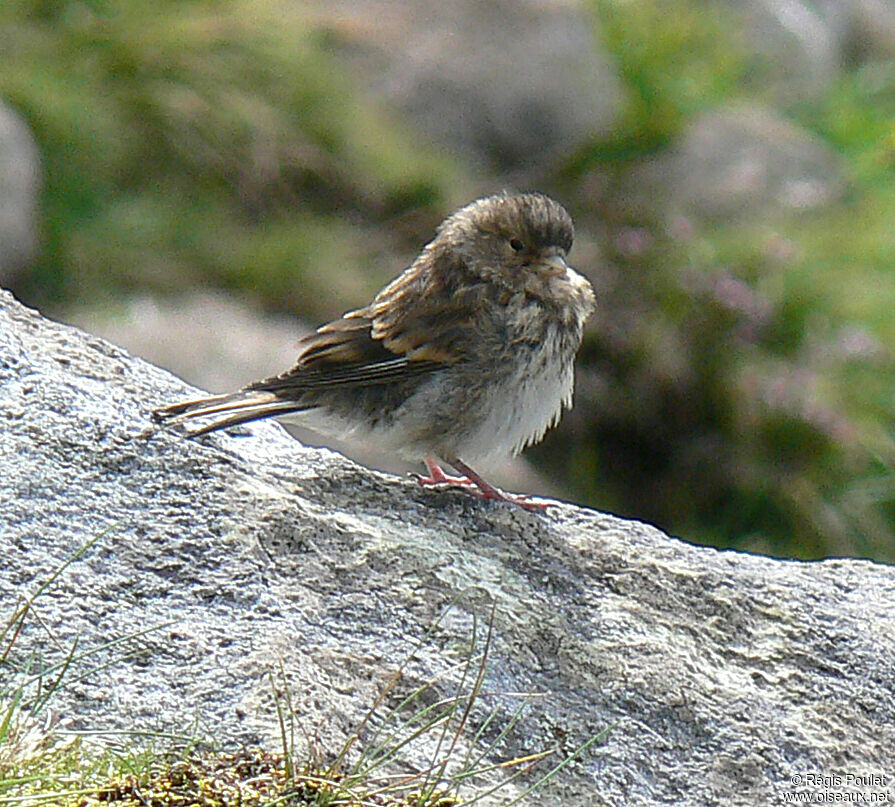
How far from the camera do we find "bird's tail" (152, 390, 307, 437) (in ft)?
12.4

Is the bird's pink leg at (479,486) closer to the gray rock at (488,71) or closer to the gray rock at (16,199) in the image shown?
the gray rock at (16,199)

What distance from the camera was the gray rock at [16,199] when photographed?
7.43m

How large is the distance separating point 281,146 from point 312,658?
6.18m

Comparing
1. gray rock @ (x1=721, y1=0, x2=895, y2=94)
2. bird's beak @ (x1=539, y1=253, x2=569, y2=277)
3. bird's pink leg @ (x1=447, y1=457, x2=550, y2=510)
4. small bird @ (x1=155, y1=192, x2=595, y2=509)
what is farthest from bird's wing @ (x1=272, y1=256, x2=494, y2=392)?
gray rock @ (x1=721, y1=0, x2=895, y2=94)

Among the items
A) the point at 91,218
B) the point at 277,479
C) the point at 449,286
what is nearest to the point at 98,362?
the point at 277,479

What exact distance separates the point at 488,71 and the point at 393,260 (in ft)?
8.96

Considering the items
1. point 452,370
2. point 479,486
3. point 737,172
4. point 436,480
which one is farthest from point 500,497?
point 737,172

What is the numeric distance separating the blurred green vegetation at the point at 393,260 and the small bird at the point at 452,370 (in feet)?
12.1

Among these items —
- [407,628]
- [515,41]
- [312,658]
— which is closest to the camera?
[312,658]

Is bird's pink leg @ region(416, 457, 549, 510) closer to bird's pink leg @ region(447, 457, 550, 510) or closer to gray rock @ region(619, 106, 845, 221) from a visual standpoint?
bird's pink leg @ region(447, 457, 550, 510)

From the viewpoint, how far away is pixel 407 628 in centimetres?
322

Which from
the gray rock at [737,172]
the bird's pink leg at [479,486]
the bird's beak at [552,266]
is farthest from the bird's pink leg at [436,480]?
the gray rock at [737,172]

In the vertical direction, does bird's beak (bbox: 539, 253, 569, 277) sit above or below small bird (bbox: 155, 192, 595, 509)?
above

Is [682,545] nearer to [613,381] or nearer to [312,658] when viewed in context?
[312,658]
